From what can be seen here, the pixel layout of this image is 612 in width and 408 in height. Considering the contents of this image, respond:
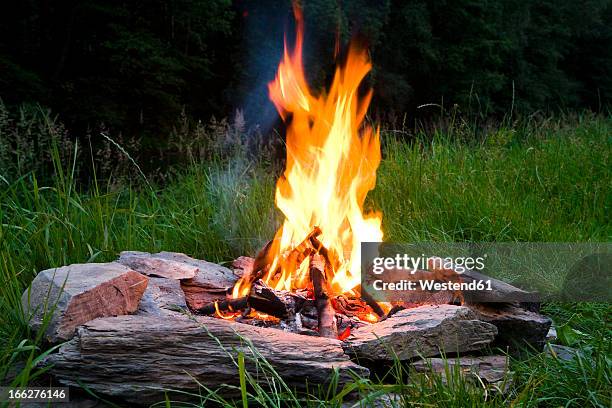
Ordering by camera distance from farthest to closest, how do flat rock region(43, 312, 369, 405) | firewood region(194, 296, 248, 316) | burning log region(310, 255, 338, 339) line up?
firewood region(194, 296, 248, 316) → burning log region(310, 255, 338, 339) → flat rock region(43, 312, 369, 405)

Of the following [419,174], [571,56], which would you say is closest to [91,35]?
[419,174]

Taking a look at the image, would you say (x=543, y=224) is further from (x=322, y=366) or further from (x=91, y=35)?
(x=91, y=35)

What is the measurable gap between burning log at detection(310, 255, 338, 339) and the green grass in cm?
33

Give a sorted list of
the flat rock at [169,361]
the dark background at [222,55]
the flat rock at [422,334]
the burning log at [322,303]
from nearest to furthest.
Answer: the flat rock at [169,361] → the flat rock at [422,334] → the burning log at [322,303] → the dark background at [222,55]

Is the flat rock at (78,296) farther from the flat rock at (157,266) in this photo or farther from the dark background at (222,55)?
the dark background at (222,55)

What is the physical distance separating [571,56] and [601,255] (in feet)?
→ 50.5

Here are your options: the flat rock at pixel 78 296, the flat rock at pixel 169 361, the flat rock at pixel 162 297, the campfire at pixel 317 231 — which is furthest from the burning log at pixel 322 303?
the flat rock at pixel 78 296

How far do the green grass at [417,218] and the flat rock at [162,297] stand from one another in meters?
0.43

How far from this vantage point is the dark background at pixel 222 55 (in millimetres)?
9172

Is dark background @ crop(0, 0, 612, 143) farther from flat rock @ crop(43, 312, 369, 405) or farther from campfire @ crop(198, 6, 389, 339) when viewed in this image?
flat rock @ crop(43, 312, 369, 405)

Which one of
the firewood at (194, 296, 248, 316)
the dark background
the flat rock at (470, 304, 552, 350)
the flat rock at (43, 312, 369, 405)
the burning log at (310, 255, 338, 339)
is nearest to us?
the flat rock at (43, 312, 369, 405)

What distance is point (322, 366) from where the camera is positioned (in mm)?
2139

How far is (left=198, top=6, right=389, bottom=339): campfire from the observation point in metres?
2.69

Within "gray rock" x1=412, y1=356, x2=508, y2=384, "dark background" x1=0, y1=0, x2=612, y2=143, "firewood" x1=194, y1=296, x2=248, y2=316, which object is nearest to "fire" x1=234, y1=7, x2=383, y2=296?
"firewood" x1=194, y1=296, x2=248, y2=316
